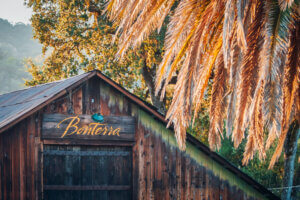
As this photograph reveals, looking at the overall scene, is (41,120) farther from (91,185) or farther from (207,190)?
(207,190)

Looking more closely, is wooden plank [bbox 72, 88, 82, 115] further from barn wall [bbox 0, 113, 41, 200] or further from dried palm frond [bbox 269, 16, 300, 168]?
dried palm frond [bbox 269, 16, 300, 168]

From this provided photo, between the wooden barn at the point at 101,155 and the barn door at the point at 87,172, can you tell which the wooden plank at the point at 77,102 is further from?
the barn door at the point at 87,172

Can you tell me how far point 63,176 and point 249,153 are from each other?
5.31m

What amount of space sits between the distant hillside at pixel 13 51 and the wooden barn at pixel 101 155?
7443cm

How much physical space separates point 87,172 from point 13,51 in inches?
3668

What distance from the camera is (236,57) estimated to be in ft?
23.5

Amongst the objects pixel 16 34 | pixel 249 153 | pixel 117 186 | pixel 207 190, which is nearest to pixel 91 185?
pixel 117 186

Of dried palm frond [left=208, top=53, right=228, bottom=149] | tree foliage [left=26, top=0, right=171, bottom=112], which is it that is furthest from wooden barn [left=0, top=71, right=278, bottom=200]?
tree foliage [left=26, top=0, right=171, bottom=112]

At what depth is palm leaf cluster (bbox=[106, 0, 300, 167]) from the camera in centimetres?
652

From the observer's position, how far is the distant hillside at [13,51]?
83.6 metres

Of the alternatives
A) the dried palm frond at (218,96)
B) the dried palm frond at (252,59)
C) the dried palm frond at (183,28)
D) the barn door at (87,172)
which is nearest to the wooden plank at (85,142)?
the barn door at (87,172)

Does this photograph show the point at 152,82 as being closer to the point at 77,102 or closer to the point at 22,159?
the point at 77,102

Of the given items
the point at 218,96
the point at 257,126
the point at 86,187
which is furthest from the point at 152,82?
the point at 257,126

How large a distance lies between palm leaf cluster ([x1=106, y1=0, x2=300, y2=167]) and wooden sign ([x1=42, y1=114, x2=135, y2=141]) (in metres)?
3.56
